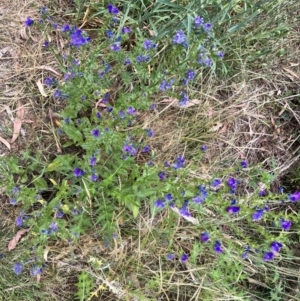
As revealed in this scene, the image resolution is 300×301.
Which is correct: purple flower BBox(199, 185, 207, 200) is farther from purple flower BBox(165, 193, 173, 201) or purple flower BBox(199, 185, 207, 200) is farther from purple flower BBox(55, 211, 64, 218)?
purple flower BBox(55, 211, 64, 218)

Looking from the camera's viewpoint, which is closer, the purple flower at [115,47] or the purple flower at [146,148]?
the purple flower at [115,47]

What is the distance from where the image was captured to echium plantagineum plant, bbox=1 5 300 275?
1.97 meters

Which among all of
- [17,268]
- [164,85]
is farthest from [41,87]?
[17,268]

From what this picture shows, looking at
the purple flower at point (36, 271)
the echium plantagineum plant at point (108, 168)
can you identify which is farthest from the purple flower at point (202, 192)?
the purple flower at point (36, 271)

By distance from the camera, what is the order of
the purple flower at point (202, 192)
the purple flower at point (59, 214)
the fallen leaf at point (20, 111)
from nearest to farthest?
the purple flower at point (202, 192) < the purple flower at point (59, 214) < the fallen leaf at point (20, 111)

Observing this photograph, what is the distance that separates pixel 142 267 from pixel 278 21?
1.58m

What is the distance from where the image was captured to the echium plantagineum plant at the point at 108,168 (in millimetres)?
1969

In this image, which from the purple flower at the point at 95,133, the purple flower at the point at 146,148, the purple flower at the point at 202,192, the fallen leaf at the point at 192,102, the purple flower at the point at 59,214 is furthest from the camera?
the fallen leaf at the point at 192,102

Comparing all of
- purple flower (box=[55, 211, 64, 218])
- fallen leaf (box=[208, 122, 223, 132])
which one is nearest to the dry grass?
fallen leaf (box=[208, 122, 223, 132])

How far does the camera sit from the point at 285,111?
109 inches

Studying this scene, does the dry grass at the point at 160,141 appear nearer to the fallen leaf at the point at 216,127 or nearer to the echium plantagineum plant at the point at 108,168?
the fallen leaf at the point at 216,127

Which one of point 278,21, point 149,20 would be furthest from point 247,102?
point 149,20

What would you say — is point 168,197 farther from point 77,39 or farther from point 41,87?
point 41,87

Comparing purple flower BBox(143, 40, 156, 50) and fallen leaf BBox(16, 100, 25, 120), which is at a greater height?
purple flower BBox(143, 40, 156, 50)
